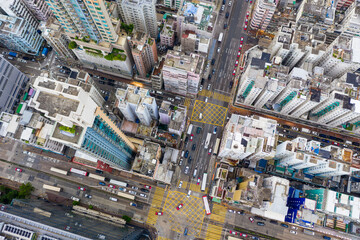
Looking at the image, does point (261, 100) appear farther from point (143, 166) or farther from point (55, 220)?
point (55, 220)

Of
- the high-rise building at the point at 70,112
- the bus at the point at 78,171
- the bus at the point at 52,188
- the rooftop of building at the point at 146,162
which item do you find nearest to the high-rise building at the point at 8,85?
the bus at the point at 52,188

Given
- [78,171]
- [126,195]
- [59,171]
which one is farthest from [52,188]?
[126,195]

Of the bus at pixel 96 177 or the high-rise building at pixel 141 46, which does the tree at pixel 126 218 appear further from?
the high-rise building at pixel 141 46

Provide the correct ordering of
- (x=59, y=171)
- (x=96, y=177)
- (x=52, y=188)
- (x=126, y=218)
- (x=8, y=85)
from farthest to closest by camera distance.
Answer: (x=59, y=171)
(x=96, y=177)
(x=8, y=85)
(x=52, y=188)
(x=126, y=218)

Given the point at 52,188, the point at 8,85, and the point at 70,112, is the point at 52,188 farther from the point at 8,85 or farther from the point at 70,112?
the point at 70,112

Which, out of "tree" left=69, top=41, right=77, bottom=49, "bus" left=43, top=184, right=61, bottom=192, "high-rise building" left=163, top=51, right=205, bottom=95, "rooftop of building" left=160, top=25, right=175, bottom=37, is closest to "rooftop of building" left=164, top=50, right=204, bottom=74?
"high-rise building" left=163, top=51, right=205, bottom=95

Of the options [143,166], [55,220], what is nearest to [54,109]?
[55,220]
